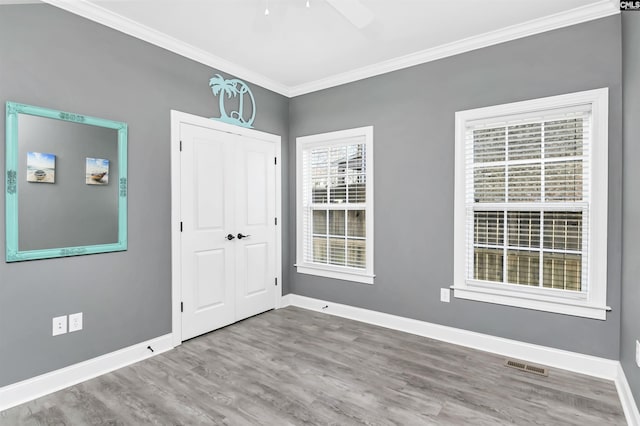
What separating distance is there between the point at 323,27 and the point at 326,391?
292 cm

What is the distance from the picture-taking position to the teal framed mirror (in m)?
2.21

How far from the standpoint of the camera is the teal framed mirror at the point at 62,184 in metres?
2.21

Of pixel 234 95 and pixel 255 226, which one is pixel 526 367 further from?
pixel 234 95

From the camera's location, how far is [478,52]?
305cm

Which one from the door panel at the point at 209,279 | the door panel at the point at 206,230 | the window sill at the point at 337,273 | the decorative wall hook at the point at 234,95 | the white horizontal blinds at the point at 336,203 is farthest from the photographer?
the white horizontal blinds at the point at 336,203

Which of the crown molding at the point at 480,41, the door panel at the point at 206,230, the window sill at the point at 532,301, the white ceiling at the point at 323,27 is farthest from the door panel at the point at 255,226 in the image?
the window sill at the point at 532,301

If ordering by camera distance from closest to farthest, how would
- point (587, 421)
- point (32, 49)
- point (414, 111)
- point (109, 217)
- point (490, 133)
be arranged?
point (587, 421) < point (32, 49) < point (109, 217) < point (490, 133) < point (414, 111)

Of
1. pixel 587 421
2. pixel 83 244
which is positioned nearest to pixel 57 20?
pixel 83 244

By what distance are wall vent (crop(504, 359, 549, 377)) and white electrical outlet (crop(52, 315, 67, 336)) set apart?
345cm

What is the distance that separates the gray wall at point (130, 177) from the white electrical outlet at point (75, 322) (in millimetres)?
48

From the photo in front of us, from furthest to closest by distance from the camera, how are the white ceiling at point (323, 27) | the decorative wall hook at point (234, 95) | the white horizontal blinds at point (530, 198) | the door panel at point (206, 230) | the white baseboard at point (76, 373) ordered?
the decorative wall hook at point (234, 95), the door panel at point (206, 230), the white horizontal blinds at point (530, 198), the white ceiling at point (323, 27), the white baseboard at point (76, 373)

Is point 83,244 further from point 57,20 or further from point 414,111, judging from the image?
Result: point 414,111

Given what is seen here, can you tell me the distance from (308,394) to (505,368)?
1.62m

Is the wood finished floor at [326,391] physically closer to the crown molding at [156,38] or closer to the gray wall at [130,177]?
the gray wall at [130,177]
